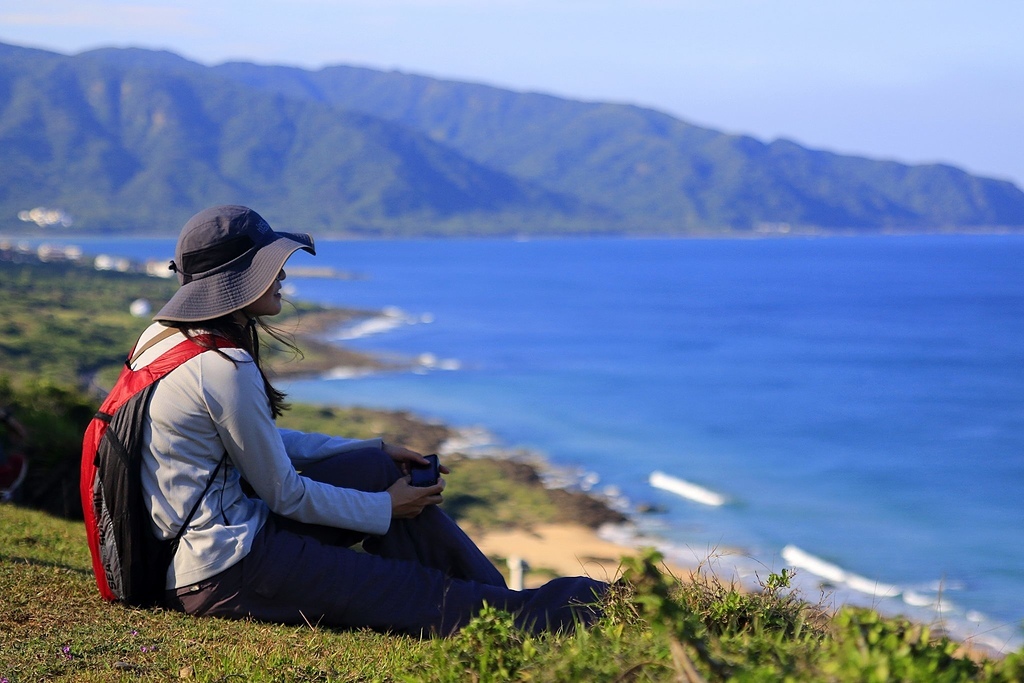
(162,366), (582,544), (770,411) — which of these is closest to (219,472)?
(162,366)

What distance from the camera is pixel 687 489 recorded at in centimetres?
3061

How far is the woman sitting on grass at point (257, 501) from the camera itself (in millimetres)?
3461

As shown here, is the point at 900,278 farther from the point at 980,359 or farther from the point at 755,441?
the point at 755,441

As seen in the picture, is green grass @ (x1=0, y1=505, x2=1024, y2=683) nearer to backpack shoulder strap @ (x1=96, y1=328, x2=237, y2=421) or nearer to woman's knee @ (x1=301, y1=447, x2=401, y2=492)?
woman's knee @ (x1=301, y1=447, x2=401, y2=492)

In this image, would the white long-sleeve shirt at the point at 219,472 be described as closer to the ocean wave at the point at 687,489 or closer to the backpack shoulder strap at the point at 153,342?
the backpack shoulder strap at the point at 153,342

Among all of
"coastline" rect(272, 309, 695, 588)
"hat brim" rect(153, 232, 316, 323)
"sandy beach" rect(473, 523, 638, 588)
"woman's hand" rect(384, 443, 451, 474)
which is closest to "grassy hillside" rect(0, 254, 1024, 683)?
"woman's hand" rect(384, 443, 451, 474)

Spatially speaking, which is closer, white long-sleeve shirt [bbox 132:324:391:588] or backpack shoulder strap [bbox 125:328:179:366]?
white long-sleeve shirt [bbox 132:324:391:588]

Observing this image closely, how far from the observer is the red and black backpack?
349cm

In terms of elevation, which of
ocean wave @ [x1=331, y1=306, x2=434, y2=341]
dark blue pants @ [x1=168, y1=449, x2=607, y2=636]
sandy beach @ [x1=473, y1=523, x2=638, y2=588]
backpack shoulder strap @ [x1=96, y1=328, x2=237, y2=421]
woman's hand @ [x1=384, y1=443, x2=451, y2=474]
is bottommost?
ocean wave @ [x1=331, y1=306, x2=434, y2=341]

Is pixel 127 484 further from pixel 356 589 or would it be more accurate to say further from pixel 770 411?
pixel 770 411

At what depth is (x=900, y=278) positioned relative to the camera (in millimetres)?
131250

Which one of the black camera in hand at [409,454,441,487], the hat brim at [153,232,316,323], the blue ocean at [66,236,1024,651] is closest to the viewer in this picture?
the hat brim at [153,232,316,323]

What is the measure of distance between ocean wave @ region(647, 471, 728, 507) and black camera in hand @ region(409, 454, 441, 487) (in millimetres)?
25880

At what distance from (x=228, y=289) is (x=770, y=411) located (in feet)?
144
